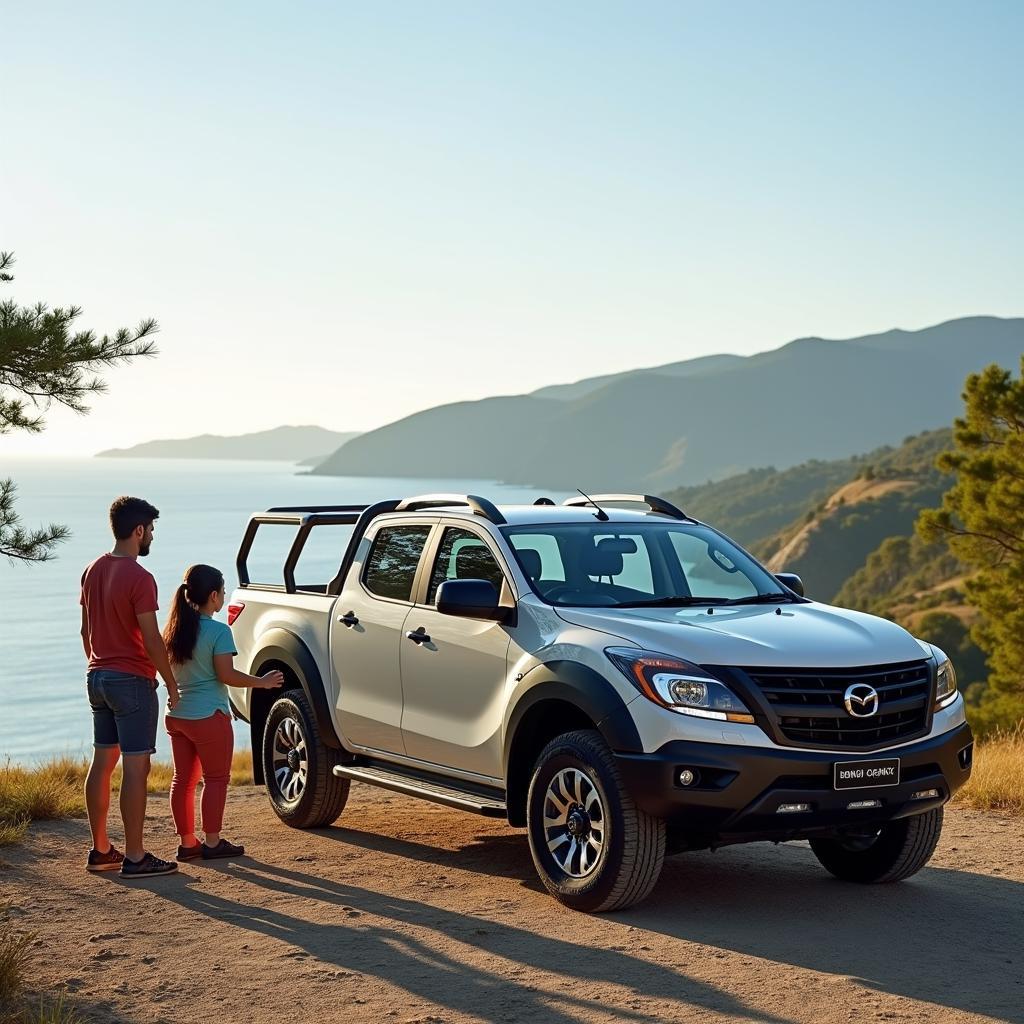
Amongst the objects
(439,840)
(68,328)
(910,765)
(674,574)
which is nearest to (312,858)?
(439,840)

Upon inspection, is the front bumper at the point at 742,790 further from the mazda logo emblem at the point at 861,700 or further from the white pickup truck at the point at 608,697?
the mazda logo emblem at the point at 861,700

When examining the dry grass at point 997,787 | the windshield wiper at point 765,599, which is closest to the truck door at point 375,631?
the windshield wiper at point 765,599

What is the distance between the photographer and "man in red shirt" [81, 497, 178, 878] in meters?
7.56

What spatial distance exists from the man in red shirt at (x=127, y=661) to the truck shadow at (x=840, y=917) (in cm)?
163

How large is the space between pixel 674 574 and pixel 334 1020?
3430 mm

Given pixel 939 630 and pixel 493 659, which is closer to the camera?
pixel 493 659

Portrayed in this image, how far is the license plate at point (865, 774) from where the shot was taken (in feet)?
21.0

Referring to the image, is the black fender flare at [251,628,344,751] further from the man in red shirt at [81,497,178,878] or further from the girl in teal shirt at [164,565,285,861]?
the man in red shirt at [81,497,178,878]

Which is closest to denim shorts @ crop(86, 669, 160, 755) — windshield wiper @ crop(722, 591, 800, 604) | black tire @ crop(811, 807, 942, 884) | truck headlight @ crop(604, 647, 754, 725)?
truck headlight @ crop(604, 647, 754, 725)

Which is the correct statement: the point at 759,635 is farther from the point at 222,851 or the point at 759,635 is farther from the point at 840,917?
the point at 222,851

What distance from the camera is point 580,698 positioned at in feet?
21.9

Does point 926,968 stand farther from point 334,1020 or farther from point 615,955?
point 334,1020

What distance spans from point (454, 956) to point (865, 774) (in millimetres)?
2028

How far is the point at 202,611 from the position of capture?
816 cm
